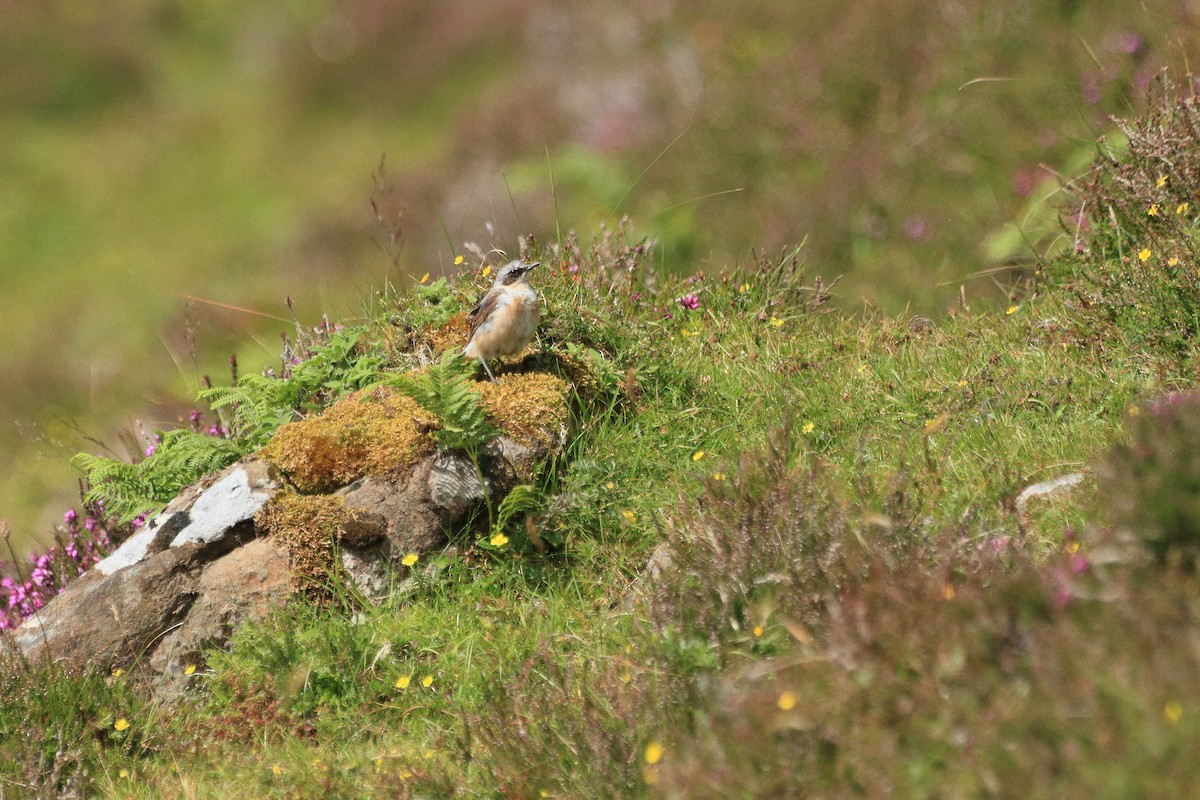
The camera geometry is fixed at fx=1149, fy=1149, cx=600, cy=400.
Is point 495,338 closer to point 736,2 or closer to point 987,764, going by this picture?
point 987,764

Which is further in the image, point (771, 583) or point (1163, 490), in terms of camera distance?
point (771, 583)

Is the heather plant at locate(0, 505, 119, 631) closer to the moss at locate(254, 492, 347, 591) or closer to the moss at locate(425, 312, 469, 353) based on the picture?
the moss at locate(254, 492, 347, 591)

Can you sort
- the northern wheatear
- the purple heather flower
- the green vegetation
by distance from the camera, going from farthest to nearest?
1. the purple heather flower
2. the northern wheatear
3. the green vegetation

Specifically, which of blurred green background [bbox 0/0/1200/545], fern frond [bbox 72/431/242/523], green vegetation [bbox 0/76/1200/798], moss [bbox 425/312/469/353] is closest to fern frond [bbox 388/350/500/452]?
green vegetation [bbox 0/76/1200/798]

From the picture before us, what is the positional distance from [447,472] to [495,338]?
2.41ft

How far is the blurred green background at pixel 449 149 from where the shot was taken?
10.8 metres

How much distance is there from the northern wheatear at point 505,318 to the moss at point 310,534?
108 cm

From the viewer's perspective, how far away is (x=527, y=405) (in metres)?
5.89

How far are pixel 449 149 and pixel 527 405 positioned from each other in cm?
1357

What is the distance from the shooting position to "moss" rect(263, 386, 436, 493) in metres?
5.83

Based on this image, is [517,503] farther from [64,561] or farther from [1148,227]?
[1148,227]

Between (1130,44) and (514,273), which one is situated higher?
(514,273)

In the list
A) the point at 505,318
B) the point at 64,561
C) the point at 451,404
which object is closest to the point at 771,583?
the point at 451,404

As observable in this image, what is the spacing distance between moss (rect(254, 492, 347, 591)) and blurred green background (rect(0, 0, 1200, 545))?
1.63 meters
